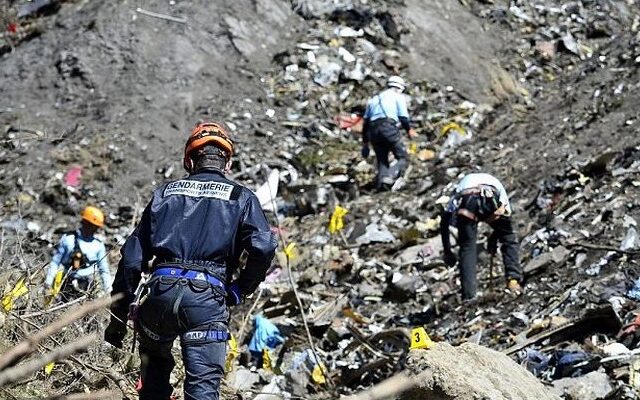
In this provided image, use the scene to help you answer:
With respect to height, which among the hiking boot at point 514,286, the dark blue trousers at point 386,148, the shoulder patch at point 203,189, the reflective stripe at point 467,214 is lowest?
the dark blue trousers at point 386,148

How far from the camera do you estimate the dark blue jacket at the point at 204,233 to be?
140 inches

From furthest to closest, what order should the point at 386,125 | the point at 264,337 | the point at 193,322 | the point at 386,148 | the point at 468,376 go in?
1. the point at 386,148
2. the point at 386,125
3. the point at 264,337
4. the point at 468,376
5. the point at 193,322

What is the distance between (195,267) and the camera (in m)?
3.52

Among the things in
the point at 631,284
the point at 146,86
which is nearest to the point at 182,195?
the point at 631,284

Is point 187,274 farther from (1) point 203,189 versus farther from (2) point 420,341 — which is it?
(2) point 420,341

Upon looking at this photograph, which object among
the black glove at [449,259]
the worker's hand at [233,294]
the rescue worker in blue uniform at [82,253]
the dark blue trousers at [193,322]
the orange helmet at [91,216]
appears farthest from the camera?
the black glove at [449,259]

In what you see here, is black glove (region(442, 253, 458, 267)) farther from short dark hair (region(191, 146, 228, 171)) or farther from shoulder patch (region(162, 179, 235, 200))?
shoulder patch (region(162, 179, 235, 200))

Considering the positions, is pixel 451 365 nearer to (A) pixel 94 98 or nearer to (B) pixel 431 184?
(B) pixel 431 184

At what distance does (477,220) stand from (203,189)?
3.74 m

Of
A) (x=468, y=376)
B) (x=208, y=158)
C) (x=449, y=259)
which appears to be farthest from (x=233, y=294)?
(x=449, y=259)

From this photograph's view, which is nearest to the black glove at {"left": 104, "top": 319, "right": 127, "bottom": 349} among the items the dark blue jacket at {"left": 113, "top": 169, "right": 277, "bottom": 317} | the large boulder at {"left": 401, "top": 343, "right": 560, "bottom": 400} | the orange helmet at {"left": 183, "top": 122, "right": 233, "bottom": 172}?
the dark blue jacket at {"left": 113, "top": 169, "right": 277, "bottom": 317}

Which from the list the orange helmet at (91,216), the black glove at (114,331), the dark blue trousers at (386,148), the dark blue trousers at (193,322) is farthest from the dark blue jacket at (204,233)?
the dark blue trousers at (386,148)

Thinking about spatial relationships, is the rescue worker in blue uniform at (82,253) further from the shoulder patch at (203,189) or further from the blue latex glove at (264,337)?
the shoulder patch at (203,189)

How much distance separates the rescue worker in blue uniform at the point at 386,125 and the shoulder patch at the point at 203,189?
22.2ft
